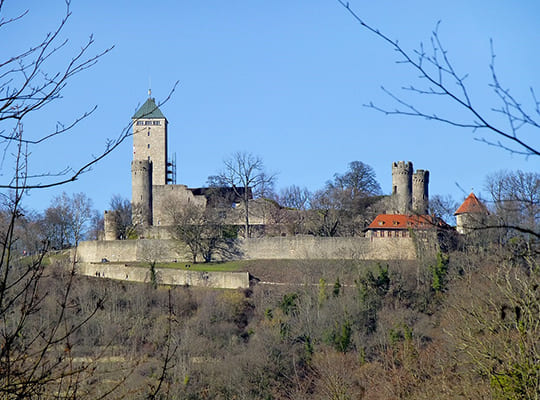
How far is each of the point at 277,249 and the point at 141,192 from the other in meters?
11.6

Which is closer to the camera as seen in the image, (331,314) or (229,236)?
(331,314)

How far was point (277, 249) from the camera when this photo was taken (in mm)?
44812

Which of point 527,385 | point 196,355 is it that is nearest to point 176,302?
point 196,355

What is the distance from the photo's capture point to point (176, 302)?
3934 centimetres

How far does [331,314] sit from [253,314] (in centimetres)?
396

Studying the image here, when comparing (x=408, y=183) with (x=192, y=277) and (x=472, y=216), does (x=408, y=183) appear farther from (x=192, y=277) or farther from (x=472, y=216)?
(x=472, y=216)

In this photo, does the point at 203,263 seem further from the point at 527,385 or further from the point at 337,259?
the point at 527,385

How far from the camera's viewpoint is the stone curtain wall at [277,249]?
43.7 metres

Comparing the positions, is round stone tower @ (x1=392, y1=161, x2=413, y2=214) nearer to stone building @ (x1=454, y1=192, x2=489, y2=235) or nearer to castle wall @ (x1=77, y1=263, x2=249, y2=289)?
stone building @ (x1=454, y1=192, x2=489, y2=235)

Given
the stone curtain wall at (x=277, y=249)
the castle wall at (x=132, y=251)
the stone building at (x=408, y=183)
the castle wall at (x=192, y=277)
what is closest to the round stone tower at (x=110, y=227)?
the stone curtain wall at (x=277, y=249)

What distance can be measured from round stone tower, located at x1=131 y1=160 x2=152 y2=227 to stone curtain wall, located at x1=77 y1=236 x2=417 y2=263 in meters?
4.21

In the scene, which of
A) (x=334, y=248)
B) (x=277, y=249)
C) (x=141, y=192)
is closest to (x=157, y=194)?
(x=141, y=192)

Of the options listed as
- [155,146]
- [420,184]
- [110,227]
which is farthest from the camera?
[155,146]

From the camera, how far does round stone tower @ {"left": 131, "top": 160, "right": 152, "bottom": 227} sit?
5097 centimetres
